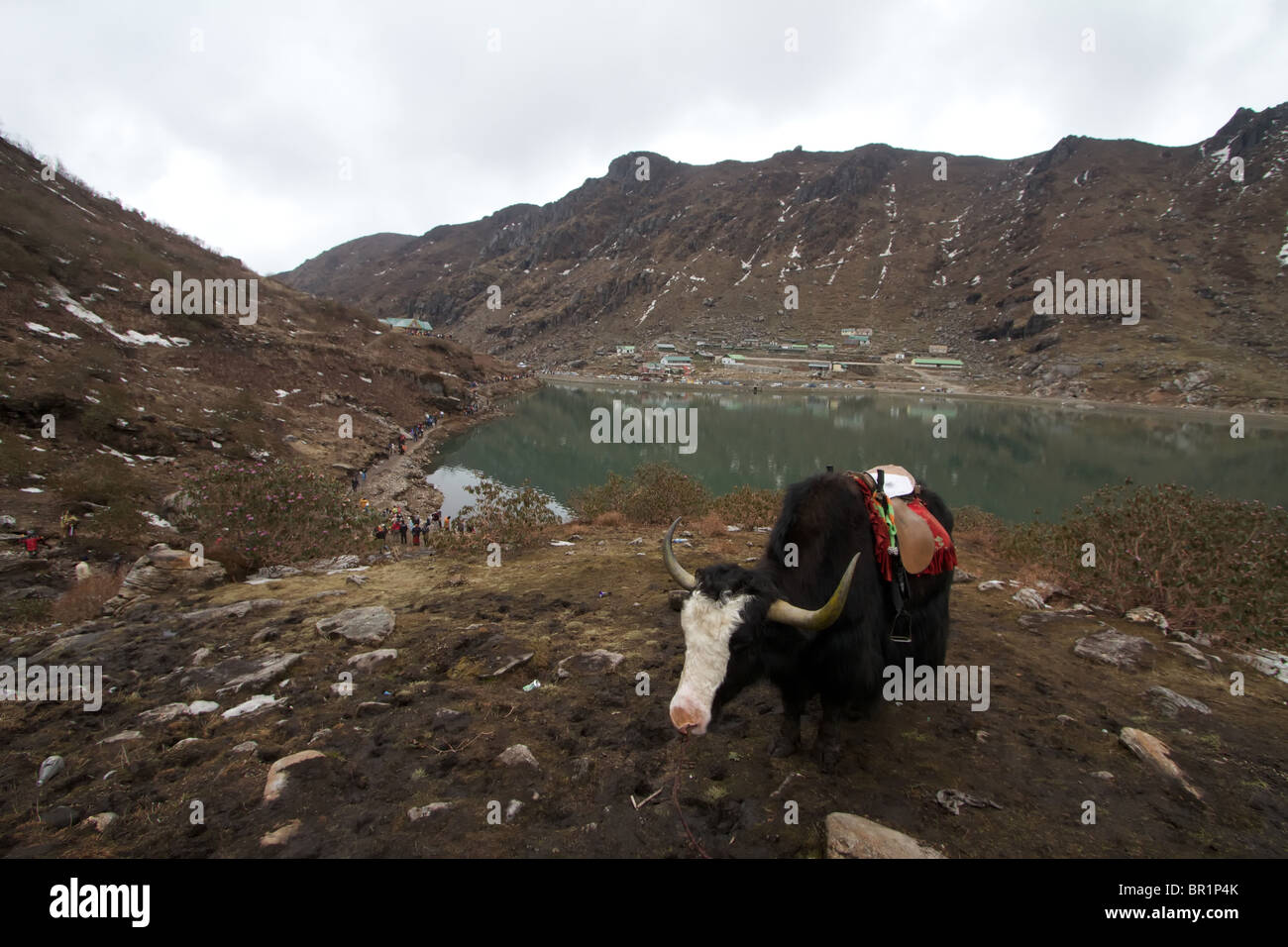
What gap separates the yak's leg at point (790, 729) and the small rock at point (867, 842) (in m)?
0.84

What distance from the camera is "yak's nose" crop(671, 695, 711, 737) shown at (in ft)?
8.80

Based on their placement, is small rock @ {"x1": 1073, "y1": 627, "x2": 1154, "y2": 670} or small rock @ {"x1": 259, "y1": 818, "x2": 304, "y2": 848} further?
small rock @ {"x1": 1073, "y1": 627, "x2": 1154, "y2": 670}

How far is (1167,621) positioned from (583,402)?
58.5 meters

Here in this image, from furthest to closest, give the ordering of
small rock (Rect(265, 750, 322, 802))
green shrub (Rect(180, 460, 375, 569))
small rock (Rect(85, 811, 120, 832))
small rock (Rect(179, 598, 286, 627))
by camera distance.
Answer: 1. green shrub (Rect(180, 460, 375, 569))
2. small rock (Rect(179, 598, 286, 627))
3. small rock (Rect(265, 750, 322, 802))
4. small rock (Rect(85, 811, 120, 832))

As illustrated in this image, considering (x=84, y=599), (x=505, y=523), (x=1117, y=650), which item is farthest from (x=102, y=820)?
(x=1117, y=650)

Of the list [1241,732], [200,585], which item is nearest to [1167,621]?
[1241,732]

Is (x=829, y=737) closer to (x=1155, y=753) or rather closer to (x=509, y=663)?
(x=1155, y=753)

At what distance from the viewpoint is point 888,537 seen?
3.72m

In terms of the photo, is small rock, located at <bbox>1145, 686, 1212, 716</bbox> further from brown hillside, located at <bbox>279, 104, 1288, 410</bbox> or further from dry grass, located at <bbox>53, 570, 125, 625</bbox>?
brown hillside, located at <bbox>279, 104, 1288, 410</bbox>

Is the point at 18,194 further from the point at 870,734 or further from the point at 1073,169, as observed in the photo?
the point at 1073,169

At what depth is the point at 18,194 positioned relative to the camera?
28.2 meters

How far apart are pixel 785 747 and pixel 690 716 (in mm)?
1348

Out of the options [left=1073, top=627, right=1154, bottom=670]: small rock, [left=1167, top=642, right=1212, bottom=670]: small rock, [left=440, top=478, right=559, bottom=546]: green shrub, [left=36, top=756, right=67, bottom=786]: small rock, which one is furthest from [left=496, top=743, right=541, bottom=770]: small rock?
[left=1167, top=642, right=1212, bottom=670]: small rock

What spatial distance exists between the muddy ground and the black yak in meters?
0.54
